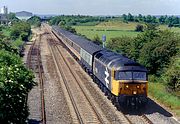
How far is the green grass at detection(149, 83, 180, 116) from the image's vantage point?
27844mm

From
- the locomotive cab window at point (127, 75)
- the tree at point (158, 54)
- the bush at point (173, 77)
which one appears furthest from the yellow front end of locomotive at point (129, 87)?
the tree at point (158, 54)

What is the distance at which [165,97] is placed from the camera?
2989 centimetres

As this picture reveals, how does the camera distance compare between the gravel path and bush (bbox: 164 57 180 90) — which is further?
bush (bbox: 164 57 180 90)

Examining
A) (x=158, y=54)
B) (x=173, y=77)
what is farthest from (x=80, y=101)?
(x=158, y=54)

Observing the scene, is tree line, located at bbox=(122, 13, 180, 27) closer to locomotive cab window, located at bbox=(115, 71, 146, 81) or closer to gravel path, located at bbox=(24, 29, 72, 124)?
gravel path, located at bbox=(24, 29, 72, 124)

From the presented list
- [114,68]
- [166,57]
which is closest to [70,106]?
[114,68]

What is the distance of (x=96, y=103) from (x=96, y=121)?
15.9 ft

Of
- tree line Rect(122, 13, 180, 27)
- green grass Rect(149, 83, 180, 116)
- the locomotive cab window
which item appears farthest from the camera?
tree line Rect(122, 13, 180, 27)

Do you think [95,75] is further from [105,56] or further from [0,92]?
[0,92]

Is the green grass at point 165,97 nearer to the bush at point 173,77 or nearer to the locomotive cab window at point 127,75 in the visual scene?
the bush at point 173,77

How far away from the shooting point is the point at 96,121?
23719mm

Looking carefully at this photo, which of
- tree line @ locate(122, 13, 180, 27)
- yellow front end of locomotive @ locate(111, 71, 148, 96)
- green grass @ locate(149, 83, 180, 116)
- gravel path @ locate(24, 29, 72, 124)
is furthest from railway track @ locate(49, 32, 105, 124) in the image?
tree line @ locate(122, 13, 180, 27)

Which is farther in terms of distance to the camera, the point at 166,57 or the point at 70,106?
the point at 166,57

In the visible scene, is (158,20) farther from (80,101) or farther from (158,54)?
(80,101)
